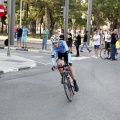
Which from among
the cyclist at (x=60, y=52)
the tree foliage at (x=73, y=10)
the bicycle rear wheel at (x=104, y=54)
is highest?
the tree foliage at (x=73, y=10)

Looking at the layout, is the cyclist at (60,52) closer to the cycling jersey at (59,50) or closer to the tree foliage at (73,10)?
the cycling jersey at (59,50)

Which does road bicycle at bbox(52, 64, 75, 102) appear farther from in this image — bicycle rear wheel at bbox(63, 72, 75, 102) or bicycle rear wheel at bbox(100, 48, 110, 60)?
bicycle rear wheel at bbox(100, 48, 110, 60)

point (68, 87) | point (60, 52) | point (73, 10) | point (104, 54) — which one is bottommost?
point (104, 54)

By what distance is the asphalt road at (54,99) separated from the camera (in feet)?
22.2

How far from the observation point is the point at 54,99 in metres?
8.34

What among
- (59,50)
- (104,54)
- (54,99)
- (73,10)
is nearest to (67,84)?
(54,99)

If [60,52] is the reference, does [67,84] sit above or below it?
below

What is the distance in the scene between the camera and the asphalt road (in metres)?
6.77

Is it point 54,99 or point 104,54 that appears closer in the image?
point 54,99

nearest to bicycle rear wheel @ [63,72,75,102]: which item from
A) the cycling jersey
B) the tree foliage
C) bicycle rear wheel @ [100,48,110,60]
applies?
the cycling jersey

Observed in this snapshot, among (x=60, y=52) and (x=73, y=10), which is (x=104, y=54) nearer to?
(x=60, y=52)

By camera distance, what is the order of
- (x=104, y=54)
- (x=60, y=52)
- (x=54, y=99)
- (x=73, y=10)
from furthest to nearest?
(x=73, y=10)
(x=104, y=54)
(x=60, y=52)
(x=54, y=99)

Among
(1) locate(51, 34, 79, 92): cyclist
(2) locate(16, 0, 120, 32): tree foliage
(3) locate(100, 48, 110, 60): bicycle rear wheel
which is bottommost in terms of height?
(3) locate(100, 48, 110, 60): bicycle rear wheel

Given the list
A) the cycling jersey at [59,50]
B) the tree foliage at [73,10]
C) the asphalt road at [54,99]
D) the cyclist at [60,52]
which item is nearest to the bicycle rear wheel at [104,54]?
the asphalt road at [54,99]
